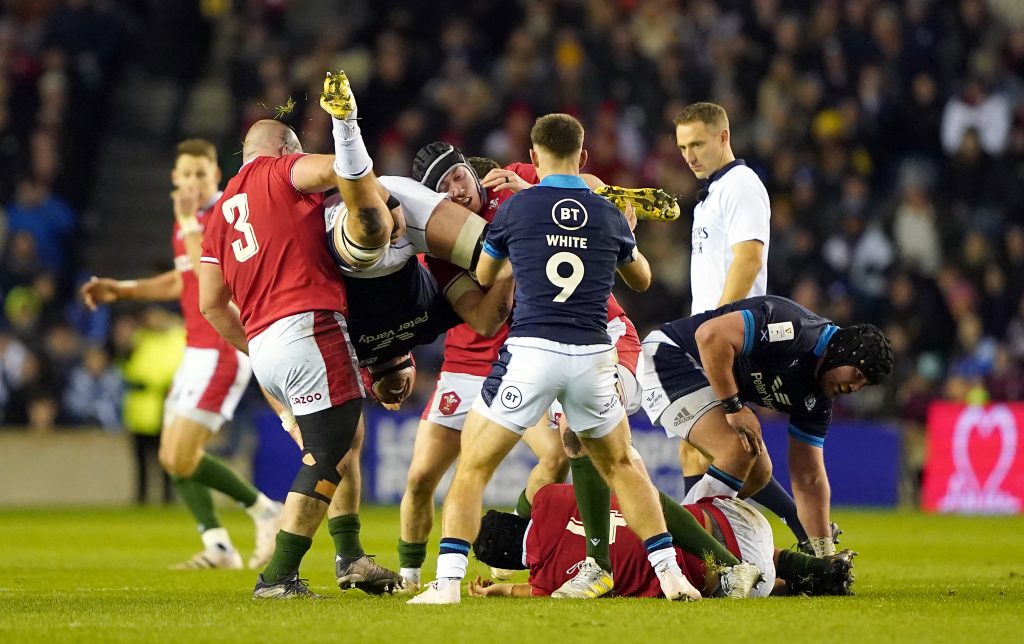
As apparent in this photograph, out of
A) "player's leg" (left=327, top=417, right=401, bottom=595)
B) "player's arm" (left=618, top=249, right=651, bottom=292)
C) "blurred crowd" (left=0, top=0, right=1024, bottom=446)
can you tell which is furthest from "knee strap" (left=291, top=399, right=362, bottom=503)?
"blurred crowd" (left=0, top=0, right=1024, bottom=446)

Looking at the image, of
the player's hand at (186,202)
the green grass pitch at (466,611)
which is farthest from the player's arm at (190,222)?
the green grass pitch at (466,611)

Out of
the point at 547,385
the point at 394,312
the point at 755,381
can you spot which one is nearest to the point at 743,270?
the point at 755,381

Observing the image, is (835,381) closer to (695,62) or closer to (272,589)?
(272,589)

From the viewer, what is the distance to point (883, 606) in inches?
274

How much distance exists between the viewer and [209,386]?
416 inches

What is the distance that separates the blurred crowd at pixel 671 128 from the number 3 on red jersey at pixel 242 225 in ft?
33.0

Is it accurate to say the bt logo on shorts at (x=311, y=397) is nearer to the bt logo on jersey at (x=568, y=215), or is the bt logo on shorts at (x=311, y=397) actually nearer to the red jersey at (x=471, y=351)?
the red jersey at (x=471, y=351)

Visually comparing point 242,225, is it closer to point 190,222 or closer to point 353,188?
point 353,188

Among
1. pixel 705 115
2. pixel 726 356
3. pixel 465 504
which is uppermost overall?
pixel 705 115

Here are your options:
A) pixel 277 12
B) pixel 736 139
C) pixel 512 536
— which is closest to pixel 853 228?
pixel 736 139

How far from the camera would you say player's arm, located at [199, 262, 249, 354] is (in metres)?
7.83

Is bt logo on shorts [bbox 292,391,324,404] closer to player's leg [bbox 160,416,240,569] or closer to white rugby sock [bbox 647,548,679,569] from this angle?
white rugby sock [bbox 647,548,679,569]

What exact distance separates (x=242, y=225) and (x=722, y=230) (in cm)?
286

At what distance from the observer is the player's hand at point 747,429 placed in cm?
785
